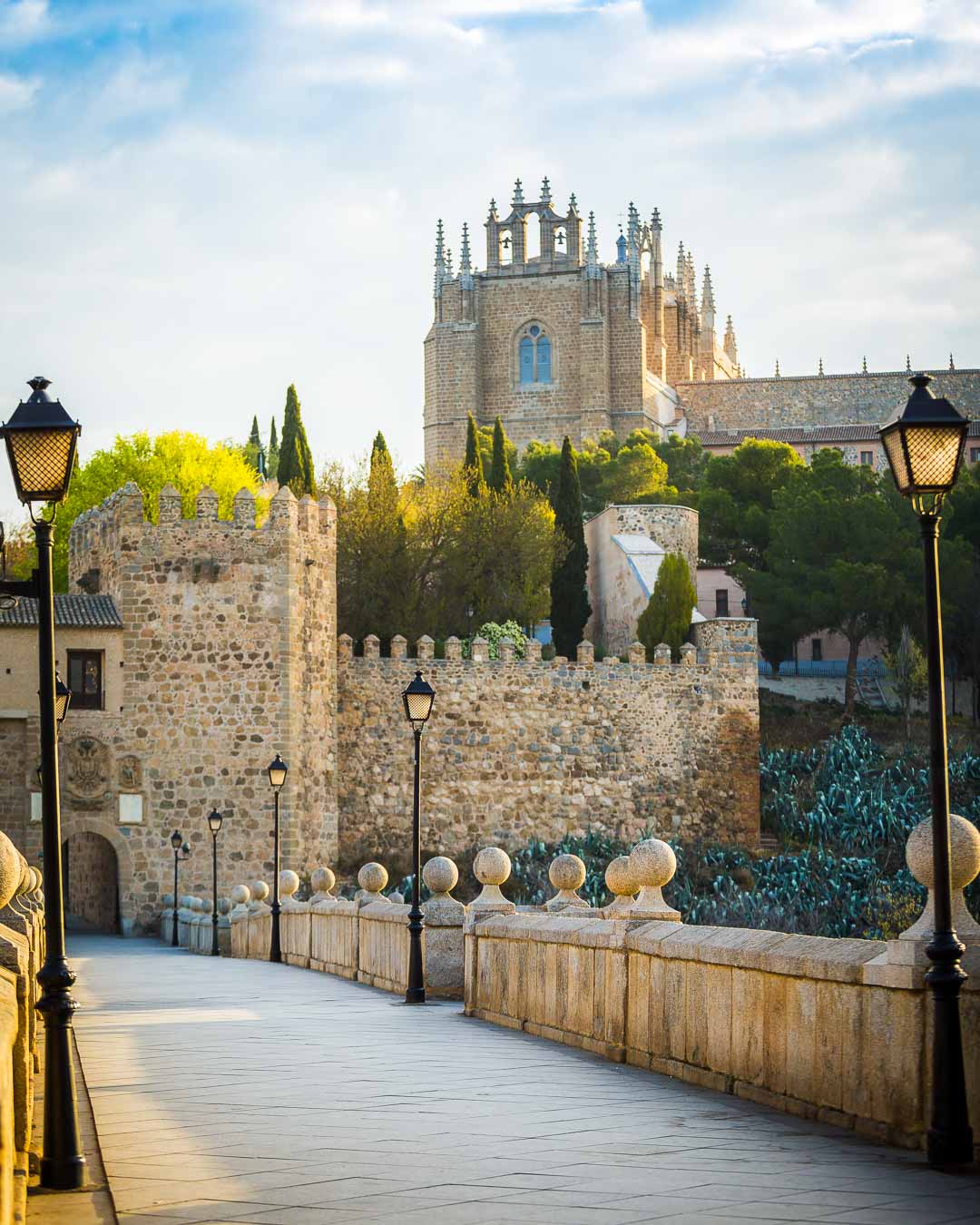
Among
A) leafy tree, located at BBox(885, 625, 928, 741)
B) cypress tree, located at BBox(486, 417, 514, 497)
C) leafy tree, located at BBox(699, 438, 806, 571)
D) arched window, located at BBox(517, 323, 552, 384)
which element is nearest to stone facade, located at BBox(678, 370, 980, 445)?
arched window, located at BBox(517, 323, 552, 384)

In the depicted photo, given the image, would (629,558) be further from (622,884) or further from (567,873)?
(622,884)

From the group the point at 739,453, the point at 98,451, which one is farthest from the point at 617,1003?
the point at 739,453

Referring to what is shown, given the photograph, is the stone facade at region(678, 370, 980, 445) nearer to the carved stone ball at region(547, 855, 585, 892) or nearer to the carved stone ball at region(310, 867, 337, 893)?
the carved stone ball at region(310, 867, 337, 893)

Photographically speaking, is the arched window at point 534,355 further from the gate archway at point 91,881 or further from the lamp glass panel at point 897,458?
the lamp glass panel at point 897,458

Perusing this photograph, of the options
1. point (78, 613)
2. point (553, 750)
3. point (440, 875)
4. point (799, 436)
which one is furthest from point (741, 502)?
point (440, 875)

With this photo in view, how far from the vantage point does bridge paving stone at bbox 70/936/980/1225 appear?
5395mm

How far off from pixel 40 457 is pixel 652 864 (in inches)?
162

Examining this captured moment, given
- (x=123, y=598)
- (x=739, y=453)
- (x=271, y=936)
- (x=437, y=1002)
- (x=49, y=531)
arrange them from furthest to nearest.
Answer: (x=739, y=453) → (x=123, y=598) → (x=271, y=936) → (x=437, y=1002) → (x=49, y=531)

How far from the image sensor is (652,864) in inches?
375

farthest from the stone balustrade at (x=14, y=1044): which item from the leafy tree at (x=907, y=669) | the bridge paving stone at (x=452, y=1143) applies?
the leafy tree at (x=907, y=669)

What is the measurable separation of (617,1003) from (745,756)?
3007 centimetres

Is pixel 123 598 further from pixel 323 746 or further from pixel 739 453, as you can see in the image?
pixel 739 453

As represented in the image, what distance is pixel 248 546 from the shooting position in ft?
107

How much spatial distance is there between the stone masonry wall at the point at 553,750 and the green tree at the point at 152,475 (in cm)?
888
